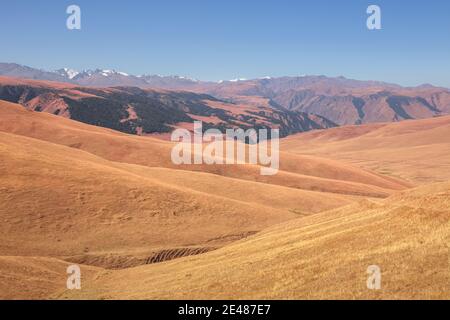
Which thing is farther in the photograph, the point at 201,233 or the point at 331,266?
the point at 201,233

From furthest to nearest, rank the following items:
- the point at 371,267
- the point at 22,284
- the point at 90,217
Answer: the point at 90,217 → the point at 22,284 → the point at 371,267

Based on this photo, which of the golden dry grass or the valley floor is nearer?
the golden dry grass

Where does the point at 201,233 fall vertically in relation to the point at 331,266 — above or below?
below

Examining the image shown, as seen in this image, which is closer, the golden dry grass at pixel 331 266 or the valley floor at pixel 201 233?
the golden dry grass at pixel 331 266

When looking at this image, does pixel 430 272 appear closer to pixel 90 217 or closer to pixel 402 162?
pixel 90 217

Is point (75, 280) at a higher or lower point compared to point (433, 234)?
lower

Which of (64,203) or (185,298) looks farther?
(64,203)
